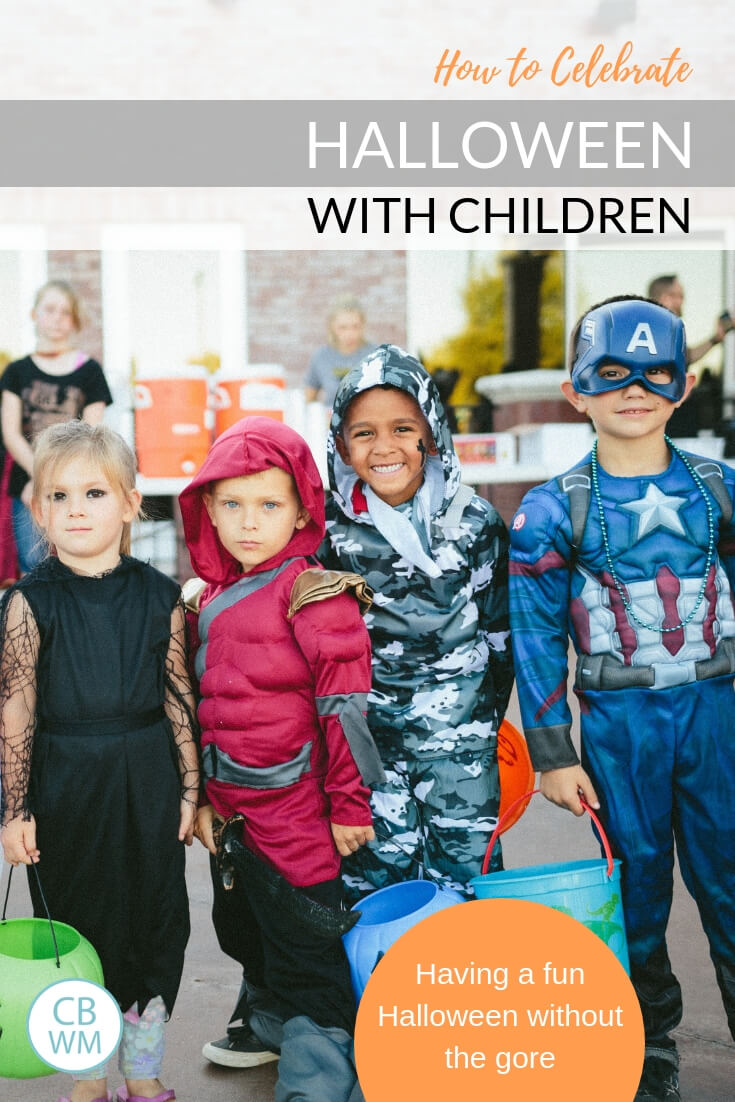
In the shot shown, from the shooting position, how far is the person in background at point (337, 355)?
27.1 ft

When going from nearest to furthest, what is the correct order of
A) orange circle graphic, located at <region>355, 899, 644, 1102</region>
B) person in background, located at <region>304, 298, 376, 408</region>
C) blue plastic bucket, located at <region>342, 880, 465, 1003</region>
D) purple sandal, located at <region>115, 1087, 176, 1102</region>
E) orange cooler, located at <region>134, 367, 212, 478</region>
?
orange circle graphic, located at <region>355, 899, 644, 1102</region> → blue plastic bucket, located at <region>342, 880, 465, 1003</region> → purple sandal, located at <region>115, 1087, 176, 1102</region> → orange cooler, located at <region>134, 367, 212, 478</region> → person in background, located at <region>304, 298, 376, 408</region>

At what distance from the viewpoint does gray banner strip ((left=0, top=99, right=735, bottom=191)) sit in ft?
32.1

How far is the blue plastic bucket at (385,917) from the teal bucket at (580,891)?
0.45ft

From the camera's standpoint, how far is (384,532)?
2889 millimetres

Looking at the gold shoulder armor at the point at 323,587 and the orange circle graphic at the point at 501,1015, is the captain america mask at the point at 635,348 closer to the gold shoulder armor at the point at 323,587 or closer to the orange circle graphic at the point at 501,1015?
the gold shoulder armor at the point at 323,587

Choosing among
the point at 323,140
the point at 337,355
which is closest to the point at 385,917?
the point at 337,355

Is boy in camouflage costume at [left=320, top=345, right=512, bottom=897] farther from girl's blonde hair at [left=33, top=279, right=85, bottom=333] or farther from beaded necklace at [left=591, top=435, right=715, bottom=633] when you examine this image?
girl's blonde hair at [left=33, top=279, right=85, bottom=333]

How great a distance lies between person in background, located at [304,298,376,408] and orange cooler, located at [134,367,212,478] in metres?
0.92

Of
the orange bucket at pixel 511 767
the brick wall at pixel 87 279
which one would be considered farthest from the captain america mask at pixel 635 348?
the brick wall at pixel 87 279

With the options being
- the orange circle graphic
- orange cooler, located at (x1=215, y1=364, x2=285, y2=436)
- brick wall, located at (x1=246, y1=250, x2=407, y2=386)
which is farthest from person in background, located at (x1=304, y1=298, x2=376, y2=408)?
the orange circle graphic

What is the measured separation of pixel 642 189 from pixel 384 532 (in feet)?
27.5

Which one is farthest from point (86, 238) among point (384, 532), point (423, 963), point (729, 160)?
point (423, 963)

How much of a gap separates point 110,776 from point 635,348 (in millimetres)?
1475

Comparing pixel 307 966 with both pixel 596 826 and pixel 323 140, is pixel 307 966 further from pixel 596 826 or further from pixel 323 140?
pixel 323 140
